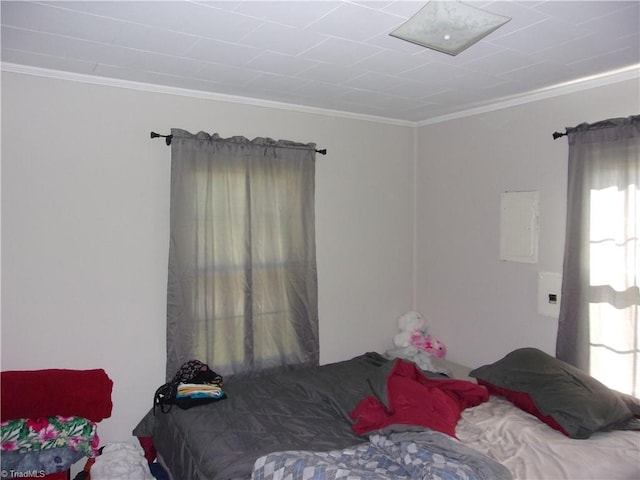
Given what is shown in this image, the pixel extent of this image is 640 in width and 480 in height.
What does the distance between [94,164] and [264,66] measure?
46.9 inches

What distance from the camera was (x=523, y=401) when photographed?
253cm

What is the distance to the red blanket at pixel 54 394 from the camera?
2.18 metres

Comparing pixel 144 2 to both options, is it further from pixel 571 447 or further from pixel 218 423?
pixel 571 447

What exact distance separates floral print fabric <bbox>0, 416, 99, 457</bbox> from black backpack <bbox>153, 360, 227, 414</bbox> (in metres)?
0.46

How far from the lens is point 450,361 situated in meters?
3.84

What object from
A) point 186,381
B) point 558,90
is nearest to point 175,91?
point 186,381

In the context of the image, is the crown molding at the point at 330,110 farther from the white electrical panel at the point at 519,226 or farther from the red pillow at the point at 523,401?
the red pillow at the point at 523,401

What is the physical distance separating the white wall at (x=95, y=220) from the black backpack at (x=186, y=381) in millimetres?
228

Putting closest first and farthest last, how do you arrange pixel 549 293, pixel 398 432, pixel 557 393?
pixel 398 432 → pixel 557 393 → pixel 549 293

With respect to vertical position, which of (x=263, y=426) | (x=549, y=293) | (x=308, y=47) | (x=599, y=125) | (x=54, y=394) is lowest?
(x=263, y=426)

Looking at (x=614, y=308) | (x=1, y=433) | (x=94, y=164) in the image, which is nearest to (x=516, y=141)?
(x=614, y=308)

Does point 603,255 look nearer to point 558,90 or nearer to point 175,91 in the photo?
point 558,90

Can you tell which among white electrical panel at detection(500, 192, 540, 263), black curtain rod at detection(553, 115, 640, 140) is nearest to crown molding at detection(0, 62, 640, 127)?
black curtain rod at detection(553, 115, 640, 140)

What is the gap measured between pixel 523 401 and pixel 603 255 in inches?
40.2
